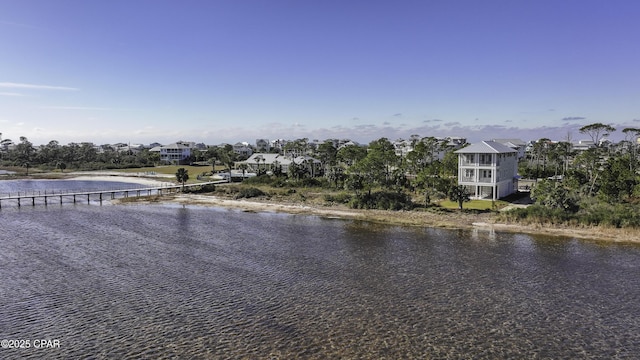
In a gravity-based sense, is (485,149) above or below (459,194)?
above

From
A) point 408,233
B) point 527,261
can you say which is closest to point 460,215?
point 408,233

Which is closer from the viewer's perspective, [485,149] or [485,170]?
[485,149]

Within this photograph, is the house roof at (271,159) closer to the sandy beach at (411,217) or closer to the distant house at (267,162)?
the distant house at (267,162)

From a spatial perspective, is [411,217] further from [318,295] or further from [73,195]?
[73,195]

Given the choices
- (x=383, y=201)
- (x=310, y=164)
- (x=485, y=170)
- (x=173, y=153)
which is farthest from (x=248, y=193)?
(x=173, y=153)

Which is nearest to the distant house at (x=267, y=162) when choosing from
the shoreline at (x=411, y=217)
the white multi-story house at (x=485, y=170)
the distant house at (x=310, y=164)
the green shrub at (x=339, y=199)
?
the distant house at (x=310, y=164)

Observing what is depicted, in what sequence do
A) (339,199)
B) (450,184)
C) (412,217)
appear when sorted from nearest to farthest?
1. (412,217)
2. (450,184)
3. (339,199)

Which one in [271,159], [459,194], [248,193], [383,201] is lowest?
Result: [248,193]
